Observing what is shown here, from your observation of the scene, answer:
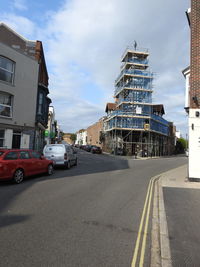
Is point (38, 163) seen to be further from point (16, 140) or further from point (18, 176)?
point (16, 140)

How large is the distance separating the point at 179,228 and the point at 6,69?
18046mm

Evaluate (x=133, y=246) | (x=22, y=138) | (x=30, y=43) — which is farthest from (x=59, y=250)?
(x=30, y=43)

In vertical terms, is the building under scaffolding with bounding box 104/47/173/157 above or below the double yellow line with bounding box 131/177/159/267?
above

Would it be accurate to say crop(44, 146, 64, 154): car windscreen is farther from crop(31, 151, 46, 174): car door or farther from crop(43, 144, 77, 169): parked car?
crop(31, 151, 46, 174): car door

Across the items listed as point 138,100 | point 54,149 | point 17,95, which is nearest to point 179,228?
point 54,149

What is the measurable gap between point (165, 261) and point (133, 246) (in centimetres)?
66

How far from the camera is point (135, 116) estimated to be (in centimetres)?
4006

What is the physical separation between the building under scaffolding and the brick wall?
26.9 metres

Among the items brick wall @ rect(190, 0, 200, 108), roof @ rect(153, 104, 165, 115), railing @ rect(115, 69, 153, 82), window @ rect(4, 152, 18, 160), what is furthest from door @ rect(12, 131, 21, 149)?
roof @ rect(153, 104, 165, 115)

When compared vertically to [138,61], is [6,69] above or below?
below

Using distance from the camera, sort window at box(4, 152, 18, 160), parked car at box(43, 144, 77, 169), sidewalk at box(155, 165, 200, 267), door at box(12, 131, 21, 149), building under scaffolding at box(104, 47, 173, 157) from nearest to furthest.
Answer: sidewalk at box(155, 165, 200, 267) < window at box(4, 152, 18, 160) < parked car at box(43, 144, 77, 169) < door at box(12, 131, 21, 149) < building under scaffolding at box(104, 47, 173, 157)

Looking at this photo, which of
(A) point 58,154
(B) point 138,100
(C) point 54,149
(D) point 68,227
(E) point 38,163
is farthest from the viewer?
(B) point 138,100

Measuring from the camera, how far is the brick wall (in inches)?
460

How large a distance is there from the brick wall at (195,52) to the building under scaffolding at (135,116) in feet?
88.4
